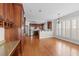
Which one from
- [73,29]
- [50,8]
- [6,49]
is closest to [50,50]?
[50,8]

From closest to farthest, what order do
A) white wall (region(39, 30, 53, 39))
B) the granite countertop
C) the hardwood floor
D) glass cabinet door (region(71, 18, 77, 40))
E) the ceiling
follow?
the granite countertop → the hardwood floor → the ceiling → glass cabinet door (region(71, 18, 77, 40)) → white wall (region(39, 30, 53, 39))

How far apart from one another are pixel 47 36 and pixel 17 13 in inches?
341

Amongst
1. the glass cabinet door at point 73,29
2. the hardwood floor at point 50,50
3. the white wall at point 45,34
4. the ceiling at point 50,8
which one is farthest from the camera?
the white wall at point 45,34

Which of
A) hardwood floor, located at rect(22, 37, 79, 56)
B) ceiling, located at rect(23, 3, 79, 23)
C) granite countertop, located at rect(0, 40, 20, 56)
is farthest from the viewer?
ceiling, located at rect(23, 3, 79, 23)

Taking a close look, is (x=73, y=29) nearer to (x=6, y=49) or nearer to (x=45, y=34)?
(x=45, y=34)

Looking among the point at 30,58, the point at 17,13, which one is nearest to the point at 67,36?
the point at 17,13

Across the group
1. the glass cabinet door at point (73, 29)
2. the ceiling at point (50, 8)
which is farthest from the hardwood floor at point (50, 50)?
the ceiling at point (50, 8)

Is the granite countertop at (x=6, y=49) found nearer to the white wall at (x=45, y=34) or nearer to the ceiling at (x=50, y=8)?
the ceiling at (x=50, y=8)

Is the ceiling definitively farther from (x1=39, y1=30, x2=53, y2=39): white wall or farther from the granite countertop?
(x1=39, y1=30, x2=53, y2=39): white wall

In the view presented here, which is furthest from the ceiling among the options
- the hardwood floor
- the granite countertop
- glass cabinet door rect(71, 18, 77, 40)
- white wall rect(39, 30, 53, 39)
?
white wall rect(39, 30, 53, 39)

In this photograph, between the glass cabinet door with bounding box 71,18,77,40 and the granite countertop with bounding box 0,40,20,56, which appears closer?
the granite countertop with bounding box 0,40,20,56

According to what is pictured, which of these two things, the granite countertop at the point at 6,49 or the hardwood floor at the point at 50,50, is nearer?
the granite countertop at the point at 6,49

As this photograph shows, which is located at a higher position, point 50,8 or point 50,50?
point 50,8

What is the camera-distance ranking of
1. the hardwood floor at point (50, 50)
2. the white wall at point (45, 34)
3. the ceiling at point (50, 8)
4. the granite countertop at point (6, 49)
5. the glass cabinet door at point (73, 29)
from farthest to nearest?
the white wall at point (45, 34) → the glass cabinet door at point (73, 29) → the ceiling at point (50, 8) → the hardwood floor at point (50, 50) → the granite countertop at point (6, 49)
